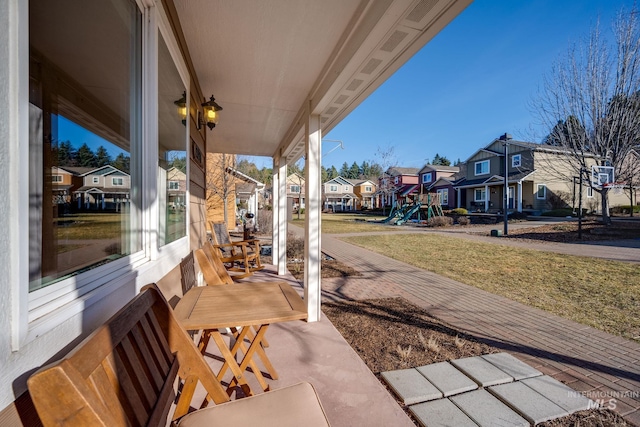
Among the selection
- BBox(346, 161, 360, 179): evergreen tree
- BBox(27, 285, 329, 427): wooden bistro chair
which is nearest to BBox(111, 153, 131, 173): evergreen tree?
BBox(27, 285, 329, 427): wooden bistro chair

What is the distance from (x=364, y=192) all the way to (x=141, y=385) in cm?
4720

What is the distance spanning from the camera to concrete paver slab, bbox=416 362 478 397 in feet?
6.76

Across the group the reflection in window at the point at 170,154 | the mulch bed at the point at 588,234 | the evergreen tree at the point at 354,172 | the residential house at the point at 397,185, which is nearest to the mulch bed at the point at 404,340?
the reflection in window at the point at 170,154

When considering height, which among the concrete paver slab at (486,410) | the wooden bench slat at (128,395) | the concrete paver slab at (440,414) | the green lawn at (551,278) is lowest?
the concrete paver slab at (440,414)

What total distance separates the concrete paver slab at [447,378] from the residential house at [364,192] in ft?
135

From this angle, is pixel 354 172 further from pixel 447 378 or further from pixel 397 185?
pixel 447 378

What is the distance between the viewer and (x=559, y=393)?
6.66ft

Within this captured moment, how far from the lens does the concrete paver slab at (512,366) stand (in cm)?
224

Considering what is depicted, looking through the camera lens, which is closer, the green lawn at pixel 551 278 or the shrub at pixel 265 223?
the green lawn at pixel 551 278

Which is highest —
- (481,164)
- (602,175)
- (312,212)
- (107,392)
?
(481,164)

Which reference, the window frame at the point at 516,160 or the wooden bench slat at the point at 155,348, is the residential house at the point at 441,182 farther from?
the wooden bench slat at the point at 155,348

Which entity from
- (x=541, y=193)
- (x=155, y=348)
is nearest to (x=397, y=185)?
(x=541, y=193)

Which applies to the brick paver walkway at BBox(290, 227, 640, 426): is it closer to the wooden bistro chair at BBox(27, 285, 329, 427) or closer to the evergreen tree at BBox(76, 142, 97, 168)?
the wooden bistro chair at BBox(27, 285, 329, 427)

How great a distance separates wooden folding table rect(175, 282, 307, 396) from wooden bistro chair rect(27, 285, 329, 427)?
38 cm
